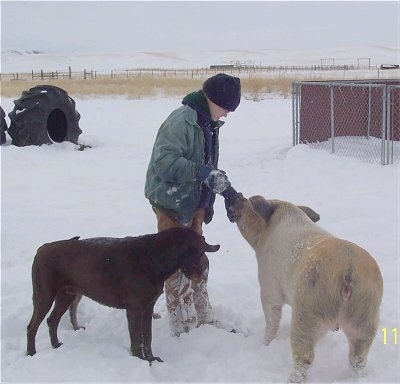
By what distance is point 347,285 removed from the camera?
334cm

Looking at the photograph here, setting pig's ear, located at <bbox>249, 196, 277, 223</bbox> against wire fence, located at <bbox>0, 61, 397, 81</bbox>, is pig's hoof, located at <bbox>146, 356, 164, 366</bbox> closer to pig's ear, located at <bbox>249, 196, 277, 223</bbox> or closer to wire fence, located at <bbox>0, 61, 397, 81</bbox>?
pig's ear, located at <bbox>249, 196, 277, 223</bbox>

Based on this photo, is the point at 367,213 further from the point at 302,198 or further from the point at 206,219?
the point at 206,219

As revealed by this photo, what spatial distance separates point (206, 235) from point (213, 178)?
3.08 meters

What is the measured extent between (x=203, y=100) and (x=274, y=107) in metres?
18.7

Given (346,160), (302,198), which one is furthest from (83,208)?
(346,160)

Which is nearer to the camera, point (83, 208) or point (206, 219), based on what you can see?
point (206, 219)

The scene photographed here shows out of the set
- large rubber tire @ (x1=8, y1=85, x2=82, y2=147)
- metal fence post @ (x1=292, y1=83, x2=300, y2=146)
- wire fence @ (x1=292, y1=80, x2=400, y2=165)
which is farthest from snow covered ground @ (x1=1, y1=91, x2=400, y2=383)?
wire fence @ (x1=292, y1=80, x2=400, y2=165)

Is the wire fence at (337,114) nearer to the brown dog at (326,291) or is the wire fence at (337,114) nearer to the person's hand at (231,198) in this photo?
the person's hand at (231,198)

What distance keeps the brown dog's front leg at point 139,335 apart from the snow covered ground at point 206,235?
123 mm

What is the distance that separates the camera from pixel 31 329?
163 inches

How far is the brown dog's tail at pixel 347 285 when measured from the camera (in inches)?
131

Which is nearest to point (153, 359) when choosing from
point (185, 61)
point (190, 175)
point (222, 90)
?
point (190, 175)

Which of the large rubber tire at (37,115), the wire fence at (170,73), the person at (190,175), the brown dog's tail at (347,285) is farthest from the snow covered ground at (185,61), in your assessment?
the brown dog's tail at (347,285)

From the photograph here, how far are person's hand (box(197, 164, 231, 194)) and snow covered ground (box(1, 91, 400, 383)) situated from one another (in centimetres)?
117
